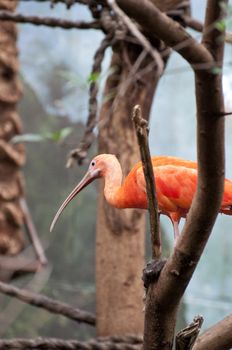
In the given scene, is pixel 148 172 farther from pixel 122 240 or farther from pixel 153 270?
pixel 122 240

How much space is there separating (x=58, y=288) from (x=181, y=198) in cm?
204

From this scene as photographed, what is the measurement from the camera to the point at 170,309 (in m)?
1.02

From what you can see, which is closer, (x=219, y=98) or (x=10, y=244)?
(x=219, y=98)

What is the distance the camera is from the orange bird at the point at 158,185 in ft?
4.16

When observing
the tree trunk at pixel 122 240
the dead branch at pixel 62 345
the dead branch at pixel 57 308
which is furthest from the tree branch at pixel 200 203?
the dead branch at pixel 57 308

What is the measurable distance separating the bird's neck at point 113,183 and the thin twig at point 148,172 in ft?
0.90

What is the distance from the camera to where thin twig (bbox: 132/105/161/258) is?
875 mm

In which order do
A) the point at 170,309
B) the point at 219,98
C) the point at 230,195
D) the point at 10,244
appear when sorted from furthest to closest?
the point at 10,244, the point at 230,195, the point at 170,309, the point at 219,98

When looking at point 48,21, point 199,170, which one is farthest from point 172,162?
point 48,21

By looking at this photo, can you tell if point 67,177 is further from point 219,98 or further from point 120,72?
point 219,98

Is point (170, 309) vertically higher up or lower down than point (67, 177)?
higher up

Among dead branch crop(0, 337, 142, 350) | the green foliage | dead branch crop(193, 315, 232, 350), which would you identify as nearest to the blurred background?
the green foliage

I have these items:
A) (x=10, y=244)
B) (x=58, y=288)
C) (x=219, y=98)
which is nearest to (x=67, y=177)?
(x=58, y=288)

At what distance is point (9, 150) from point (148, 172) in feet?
4.54
